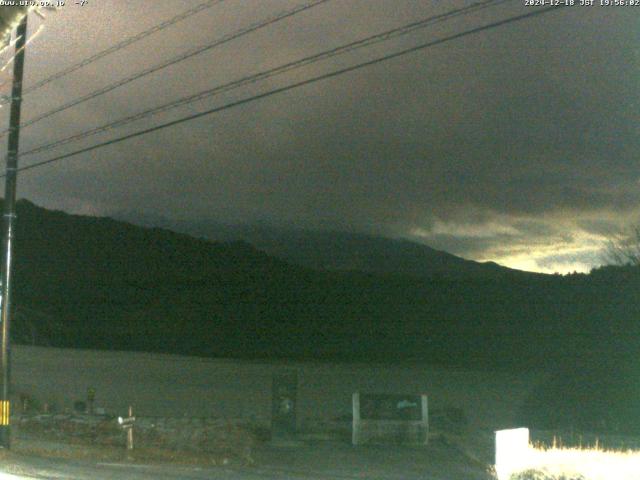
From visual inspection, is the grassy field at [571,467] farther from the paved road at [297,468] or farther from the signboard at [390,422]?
the signboard at [390,422]

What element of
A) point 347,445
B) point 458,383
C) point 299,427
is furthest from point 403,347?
point 347,445

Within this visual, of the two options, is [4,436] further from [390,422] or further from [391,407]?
[391,407]

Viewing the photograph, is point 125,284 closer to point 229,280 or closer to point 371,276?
point 229,280

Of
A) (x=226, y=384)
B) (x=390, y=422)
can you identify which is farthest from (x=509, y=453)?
(x=226, y=384)

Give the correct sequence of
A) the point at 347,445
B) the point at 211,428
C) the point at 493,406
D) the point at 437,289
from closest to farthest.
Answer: the point at 347,445 → the point at 211,428 → the point at 493,406 → the point at 437,289

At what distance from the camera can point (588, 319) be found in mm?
52750

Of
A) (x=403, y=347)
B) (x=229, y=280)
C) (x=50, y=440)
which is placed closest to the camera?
(x=50, y=440)

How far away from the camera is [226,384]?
42500 millimetres

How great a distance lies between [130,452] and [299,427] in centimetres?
924

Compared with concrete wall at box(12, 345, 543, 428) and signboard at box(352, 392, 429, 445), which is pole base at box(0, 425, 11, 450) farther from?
concrete wall at box(12, 345, 543, 428)

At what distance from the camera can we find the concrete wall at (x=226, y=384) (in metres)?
36.7

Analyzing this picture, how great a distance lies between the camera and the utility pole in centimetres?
1753

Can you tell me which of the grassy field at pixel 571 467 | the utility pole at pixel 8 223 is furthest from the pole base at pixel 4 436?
the grassy field at pixel 571 467

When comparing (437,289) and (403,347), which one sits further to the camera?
(437,289)
